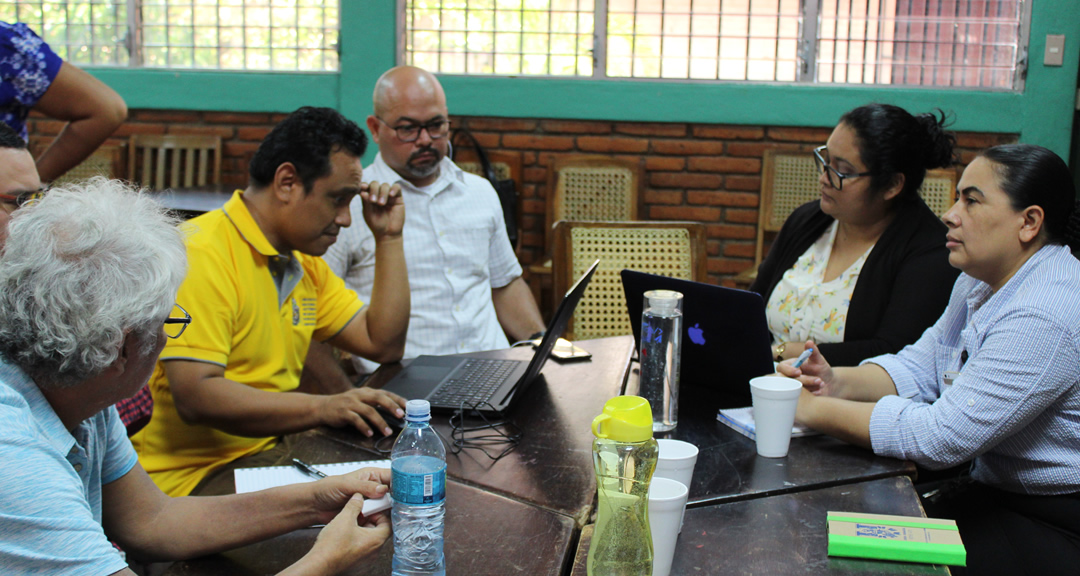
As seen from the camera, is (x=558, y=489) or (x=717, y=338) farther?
(x=717, y=338)

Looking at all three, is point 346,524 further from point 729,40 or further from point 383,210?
point 729,40

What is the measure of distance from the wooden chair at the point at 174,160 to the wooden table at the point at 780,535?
4099mm

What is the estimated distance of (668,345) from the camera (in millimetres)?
1554

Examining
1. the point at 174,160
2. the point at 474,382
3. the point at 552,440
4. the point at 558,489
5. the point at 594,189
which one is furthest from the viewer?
the point at 174,160

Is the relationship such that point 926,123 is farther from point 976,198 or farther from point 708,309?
point 708,309

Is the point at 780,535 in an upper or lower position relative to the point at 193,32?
lower

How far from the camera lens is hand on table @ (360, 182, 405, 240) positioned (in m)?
2.16

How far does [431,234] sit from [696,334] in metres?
1.12

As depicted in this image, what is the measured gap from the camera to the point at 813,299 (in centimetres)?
230

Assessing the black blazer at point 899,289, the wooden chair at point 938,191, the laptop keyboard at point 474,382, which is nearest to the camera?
the laptop keyboard at point 474,382

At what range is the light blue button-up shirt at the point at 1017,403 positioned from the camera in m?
1.41

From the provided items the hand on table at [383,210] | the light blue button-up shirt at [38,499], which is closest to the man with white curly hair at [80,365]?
the light blue button-up shirt at [38,499]

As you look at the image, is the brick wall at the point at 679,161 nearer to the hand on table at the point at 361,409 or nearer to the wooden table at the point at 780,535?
the hand on table at the point at 361,409

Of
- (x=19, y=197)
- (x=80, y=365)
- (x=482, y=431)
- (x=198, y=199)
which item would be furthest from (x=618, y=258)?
(x=80, y=365)
